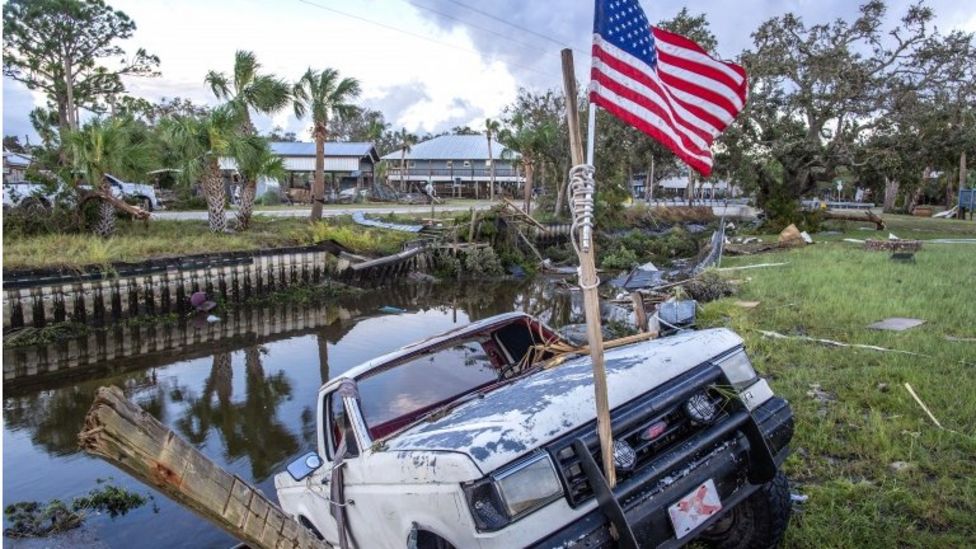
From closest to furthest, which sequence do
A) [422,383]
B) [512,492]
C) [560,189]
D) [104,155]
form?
[512,492]
[422,383]
[104,155]
[560,189]

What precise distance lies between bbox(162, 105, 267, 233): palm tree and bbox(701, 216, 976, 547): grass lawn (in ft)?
49.8

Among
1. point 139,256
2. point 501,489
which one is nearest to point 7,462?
point 501,489

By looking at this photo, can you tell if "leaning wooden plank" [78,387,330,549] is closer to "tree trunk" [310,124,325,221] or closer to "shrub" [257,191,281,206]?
"tree trunk" [310,124,325,221]

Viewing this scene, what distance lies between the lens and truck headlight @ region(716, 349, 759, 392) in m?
3.62

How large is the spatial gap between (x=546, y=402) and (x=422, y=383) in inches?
214

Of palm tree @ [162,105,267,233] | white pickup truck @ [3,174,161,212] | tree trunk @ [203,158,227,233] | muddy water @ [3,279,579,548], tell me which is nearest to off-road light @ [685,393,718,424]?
muddy water @ [3,279,579,548]

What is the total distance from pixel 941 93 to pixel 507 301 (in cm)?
2086

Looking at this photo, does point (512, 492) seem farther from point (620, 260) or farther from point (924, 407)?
point (620, 260)

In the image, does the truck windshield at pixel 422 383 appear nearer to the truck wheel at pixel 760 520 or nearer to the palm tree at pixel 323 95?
the truck wheel at pixel 760 520

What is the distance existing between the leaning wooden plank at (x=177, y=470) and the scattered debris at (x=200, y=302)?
15461mm

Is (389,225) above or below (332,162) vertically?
below

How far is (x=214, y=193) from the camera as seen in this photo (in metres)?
19.7

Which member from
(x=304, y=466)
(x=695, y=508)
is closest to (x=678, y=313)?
(x=695, y=508)

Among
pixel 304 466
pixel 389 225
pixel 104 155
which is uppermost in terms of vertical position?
pixel 104 155
